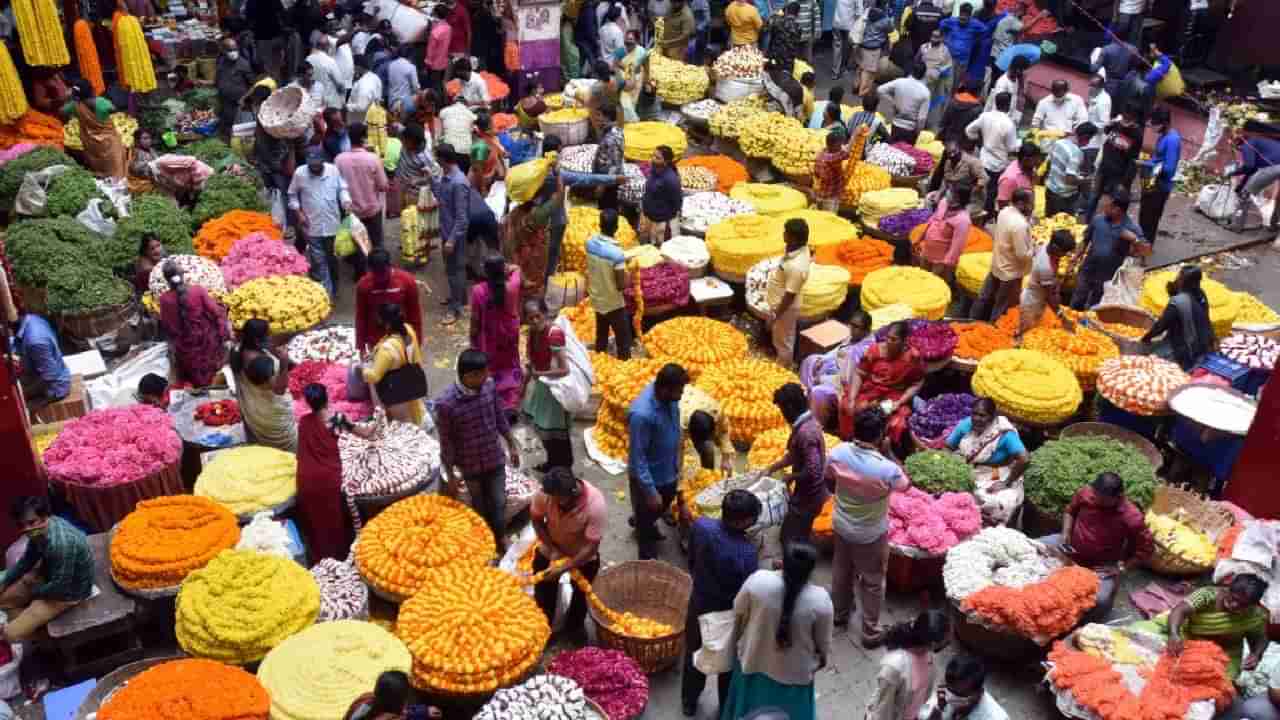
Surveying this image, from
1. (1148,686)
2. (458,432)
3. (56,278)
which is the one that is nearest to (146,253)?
(56,278)

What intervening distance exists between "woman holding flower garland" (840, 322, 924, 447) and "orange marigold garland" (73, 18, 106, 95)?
10.3 meters

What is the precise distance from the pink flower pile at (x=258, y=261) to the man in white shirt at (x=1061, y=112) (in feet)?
28.4

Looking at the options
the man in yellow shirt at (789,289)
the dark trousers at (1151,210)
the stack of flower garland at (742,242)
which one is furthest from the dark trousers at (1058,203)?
the man in yellow shirt at (789,289)

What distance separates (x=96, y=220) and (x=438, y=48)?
5547 millimetres

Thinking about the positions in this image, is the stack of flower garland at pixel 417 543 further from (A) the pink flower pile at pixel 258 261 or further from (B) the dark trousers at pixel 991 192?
(B) the dark trousers at pixel 991 192

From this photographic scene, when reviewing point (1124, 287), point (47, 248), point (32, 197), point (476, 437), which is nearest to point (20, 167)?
point (32, 197)

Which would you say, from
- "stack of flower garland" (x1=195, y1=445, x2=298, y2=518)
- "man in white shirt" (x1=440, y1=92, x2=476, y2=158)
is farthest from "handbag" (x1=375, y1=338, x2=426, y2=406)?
"man in white shirt" (x1=440, y1=92, x2=476, y2=158)

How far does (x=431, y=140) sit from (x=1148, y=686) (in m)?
9.88

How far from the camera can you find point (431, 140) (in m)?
13.5

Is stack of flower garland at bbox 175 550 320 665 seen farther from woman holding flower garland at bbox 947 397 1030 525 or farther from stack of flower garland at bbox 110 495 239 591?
woman holding flower garland at bbox 947 397 1030 525

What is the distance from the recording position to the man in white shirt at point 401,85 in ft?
45.2

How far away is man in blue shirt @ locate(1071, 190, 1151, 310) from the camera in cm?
1048

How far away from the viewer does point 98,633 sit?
6.80 metres

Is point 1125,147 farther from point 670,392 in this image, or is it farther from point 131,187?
point 131,187
